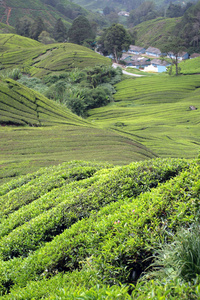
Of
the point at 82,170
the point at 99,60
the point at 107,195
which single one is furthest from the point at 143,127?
the point at 99,60

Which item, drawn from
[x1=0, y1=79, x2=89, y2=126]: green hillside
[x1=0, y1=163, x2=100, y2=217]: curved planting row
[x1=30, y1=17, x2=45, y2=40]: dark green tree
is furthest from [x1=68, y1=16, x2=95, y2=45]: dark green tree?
[x1=0, y1=163, x2=100, y2=217]: curved planting row

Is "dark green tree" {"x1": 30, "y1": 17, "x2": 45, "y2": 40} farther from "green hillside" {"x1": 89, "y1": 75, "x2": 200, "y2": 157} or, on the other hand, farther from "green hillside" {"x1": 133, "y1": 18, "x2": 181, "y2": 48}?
"green hillside" {"x1": 89, "y1": 75, "x2": 200, "y2": 157}

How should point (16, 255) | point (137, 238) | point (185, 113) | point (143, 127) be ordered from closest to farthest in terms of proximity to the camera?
1. point (137, 238)
2. point (16, 255)
3. point (143, 127)
4. point (185, 113)

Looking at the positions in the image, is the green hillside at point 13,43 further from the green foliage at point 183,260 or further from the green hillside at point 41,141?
the green foliage at point 183,260

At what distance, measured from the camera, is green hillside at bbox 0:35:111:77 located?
63844 mm

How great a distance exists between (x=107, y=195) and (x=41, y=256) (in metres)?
2.26

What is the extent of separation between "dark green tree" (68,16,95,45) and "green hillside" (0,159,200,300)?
283ft

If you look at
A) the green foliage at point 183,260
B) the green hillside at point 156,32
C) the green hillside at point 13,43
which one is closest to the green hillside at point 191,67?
the green hillside at point 156,32

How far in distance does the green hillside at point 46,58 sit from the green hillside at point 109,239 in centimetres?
5778

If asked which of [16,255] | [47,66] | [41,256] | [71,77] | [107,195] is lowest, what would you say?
[16,255]

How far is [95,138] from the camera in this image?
19625mm

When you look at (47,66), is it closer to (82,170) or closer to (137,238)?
(82,170)

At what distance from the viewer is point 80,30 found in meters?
84.3

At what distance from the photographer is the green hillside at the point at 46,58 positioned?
63844 millimetres
